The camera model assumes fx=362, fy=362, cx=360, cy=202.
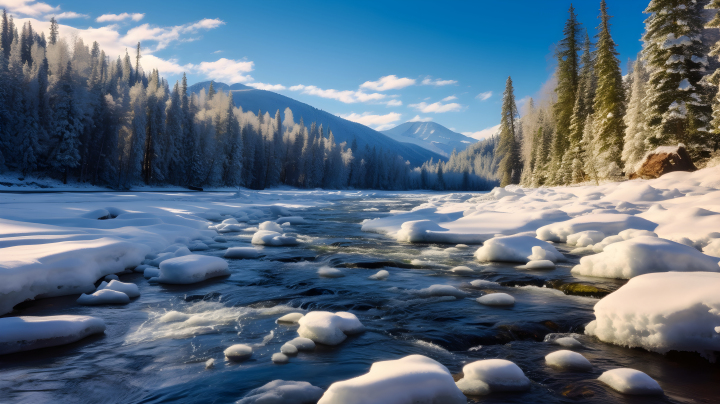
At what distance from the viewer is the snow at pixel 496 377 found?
2.91 meters

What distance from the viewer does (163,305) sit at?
4.99 metres

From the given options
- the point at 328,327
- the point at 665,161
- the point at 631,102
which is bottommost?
the point at 328,327

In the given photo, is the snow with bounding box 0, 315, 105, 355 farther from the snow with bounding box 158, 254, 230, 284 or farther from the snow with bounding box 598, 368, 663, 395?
the snow with bounding box 598, 368, 663, 395

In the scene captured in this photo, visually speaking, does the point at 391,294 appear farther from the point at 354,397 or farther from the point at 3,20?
the point at 3,20

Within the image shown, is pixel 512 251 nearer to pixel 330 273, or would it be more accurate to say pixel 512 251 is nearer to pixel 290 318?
pixel 330 273

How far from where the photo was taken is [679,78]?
1877 centimetres

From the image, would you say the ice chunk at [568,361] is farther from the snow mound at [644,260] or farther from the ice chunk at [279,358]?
the snow mound at [644,260]

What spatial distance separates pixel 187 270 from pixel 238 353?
3.16 meters

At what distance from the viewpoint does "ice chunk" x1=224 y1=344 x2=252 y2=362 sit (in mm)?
3434

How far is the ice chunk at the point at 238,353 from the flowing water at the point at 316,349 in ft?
0.27

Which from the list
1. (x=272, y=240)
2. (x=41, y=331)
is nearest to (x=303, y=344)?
(x=41, y=331)

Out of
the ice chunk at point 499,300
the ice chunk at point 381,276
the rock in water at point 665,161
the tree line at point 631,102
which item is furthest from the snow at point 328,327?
the rock in water at point 665,161

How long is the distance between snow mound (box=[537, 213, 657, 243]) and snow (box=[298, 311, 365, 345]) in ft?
26.1

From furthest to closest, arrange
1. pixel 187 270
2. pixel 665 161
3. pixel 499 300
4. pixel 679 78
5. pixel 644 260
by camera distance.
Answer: pixel 679 78 → pixel 665 161 → pixel 187 270 → pixel 644 260 → pixel 499 300
